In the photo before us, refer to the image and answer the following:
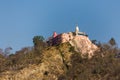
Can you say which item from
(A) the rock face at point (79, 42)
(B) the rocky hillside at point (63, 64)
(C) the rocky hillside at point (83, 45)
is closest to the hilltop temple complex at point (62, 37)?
(A) the rock face at point (79, 42)

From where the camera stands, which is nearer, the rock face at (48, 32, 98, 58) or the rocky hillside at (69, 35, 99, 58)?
the rocky hillside at (69, 35, 99, 58)

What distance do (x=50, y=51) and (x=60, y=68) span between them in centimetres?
405

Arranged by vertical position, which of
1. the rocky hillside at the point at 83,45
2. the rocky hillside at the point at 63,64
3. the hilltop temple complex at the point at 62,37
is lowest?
the rocky hillside at the point at 63,64

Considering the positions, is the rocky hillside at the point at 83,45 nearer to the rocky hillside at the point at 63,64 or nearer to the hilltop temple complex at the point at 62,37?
the rocky hillside at the point at 63,64

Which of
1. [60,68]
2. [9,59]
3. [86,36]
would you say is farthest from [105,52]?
[9,59]

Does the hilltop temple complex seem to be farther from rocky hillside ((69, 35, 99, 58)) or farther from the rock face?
rocky hillside ((69, 35, 99, 58))

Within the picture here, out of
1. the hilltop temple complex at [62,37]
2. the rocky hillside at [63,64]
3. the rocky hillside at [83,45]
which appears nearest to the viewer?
the rocky hillside at [63,64]

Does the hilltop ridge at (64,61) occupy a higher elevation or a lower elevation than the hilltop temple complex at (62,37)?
lower

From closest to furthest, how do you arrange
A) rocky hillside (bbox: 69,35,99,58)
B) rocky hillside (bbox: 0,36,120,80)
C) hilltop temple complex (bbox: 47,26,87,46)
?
rocky hillside (bbox: 0,36,120,80) < rocky hillside (bbox: 69,35,99,58) < hilltop temple complex (bbox: 47,26,87,46)

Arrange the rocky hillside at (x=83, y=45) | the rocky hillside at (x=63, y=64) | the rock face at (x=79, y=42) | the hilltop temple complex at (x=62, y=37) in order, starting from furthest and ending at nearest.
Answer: the hilltop temple complex at (x=62, y=37), the rock face at (x=79, y=42), the rocky hillside at (x=83, y=45), the rocky hillside at (x=63, y=64)

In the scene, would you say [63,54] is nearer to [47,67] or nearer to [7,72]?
[47,67]

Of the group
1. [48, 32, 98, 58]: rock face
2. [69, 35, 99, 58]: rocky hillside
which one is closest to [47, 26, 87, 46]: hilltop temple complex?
[48, 32, 98, 58]: rock face

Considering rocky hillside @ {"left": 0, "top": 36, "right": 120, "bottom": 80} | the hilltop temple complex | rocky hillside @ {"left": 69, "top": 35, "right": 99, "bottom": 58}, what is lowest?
rocky hillside @ {"left": 0, "top": 36, "right": 120, "bottom": 80}

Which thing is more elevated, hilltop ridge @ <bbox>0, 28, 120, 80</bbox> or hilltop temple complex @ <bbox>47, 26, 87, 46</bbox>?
hilltop temple complex @ <bbox>47, 26, 87, 46</bbox>
